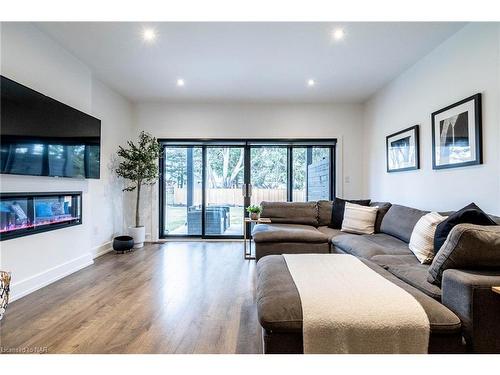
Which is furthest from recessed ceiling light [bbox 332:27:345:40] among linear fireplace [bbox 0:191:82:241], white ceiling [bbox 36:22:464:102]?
linear fireplace [bbox 0:191:82:241]

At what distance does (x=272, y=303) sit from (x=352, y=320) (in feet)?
1.31

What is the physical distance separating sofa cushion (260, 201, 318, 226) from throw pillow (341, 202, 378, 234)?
23.8 inches

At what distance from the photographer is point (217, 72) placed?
388 cm

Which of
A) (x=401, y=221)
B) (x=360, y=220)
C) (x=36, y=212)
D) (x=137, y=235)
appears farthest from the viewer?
(x=137, y=235)

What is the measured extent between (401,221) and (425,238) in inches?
33.7

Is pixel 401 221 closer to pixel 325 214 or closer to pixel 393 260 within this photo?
pixel 393 260

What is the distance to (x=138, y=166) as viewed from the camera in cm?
473

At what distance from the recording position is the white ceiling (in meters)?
2.82

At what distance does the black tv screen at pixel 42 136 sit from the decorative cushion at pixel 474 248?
11.4ft

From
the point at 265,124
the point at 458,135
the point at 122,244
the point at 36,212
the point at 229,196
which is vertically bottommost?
the point at 122,244

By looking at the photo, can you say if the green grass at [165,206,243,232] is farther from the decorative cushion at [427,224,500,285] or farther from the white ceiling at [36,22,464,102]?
the decorative cushion at [427,224,500,285]

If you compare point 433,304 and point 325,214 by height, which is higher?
point 325,214

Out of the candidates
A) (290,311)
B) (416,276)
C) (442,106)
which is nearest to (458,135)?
(442,106)
